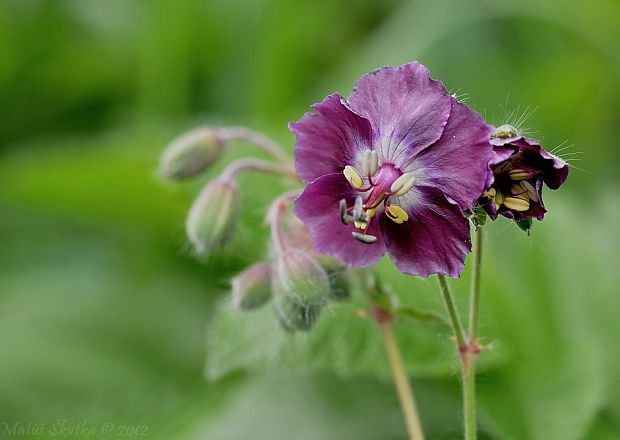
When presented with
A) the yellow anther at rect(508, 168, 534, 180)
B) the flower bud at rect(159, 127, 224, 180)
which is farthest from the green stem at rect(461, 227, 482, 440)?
the flower bud at rect(159, 127, 224, 180)

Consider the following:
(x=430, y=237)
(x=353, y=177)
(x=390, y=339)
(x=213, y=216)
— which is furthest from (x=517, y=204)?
(x=213, y=216)

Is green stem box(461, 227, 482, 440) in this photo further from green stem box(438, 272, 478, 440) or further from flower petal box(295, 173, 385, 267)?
flower petal box(295, 173, 385, 267)

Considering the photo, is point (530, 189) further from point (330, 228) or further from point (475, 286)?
point (330, 228)

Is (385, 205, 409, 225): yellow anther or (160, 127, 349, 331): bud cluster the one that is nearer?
(385, 205, 409, 225): yellow anther

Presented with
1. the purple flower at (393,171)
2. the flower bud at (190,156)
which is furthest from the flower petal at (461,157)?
the flower bud at (190,156)

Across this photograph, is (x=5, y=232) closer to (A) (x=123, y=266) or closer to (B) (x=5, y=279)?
(B) (x=5, y=279)

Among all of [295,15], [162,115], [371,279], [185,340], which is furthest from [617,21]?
[371,279]
